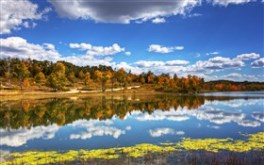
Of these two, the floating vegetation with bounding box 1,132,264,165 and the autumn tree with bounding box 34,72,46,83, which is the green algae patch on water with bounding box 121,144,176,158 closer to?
the floating vegetation with bounding box 1,132,264,165

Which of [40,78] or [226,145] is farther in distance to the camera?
[40,78]

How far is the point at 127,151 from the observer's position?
89.9 ft

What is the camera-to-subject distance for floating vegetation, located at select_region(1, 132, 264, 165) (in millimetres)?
24672

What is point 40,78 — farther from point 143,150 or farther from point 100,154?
point 100,154

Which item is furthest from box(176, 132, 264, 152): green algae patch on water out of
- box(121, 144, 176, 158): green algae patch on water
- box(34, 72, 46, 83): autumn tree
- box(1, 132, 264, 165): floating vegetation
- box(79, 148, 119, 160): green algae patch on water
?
box(34, 72, 46, 83): autumn tree

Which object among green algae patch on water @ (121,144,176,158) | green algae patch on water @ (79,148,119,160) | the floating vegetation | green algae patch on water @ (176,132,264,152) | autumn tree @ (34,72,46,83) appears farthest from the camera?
autumn tree @ (34,72,46,83)

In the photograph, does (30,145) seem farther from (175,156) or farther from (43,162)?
(175,156)

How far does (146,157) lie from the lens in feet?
Answer: 80.5

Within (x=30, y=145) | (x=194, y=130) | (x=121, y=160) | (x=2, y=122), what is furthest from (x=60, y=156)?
(x=2, y=122)

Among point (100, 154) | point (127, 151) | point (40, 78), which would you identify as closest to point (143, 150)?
point (127, 151)

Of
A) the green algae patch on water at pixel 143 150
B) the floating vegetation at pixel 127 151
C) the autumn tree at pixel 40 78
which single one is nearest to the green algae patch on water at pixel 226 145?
the floating vegetation at pixel 127 151

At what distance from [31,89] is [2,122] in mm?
98480

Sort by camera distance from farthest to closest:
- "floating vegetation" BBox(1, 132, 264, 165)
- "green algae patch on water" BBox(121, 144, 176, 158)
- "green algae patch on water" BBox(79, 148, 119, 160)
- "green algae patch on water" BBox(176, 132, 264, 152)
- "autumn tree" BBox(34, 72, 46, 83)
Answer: "autumn tree" BBox(34, 72, 46, 83), "green algae patch on water" BBox(176, 132, 264, 152), "green algae patch on water" BBox(121, 144, 176, 158), "green algae patch on water" BBox(79, 148, 119, 160), "floating vegetation" BBox(1, 132, 264, 165)

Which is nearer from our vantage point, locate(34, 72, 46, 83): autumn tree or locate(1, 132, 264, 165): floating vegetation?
locate(1, 132, 264, 165): floating vegetation
